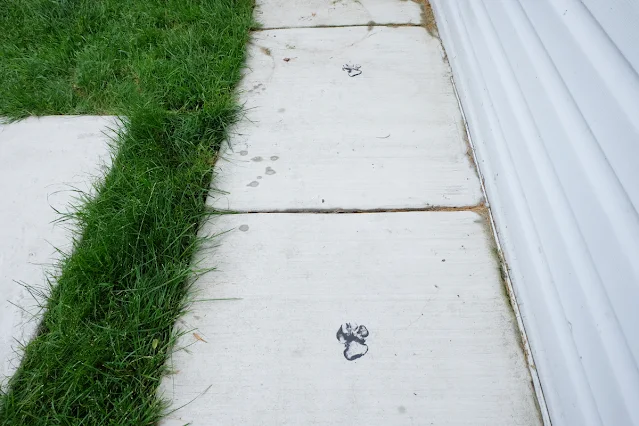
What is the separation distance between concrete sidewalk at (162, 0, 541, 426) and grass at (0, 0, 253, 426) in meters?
0.11

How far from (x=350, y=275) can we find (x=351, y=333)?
0.23 metres

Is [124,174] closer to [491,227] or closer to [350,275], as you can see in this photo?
[350,275]

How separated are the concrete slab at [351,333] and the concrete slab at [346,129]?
138mm

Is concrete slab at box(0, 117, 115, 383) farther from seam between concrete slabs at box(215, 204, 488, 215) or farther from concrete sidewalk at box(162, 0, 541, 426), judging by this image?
seam between concrete slabs at box(215, 204, 488, 215)

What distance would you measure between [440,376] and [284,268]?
0.66 m

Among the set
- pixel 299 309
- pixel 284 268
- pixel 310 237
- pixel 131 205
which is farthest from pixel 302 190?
pixel 131 205

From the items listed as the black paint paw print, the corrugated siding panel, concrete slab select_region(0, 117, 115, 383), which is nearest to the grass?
concrete slab select_region(0, 117, 115, 383)

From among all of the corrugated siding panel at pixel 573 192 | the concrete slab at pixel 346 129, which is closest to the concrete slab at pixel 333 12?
the concrete slab at pixel 346 129

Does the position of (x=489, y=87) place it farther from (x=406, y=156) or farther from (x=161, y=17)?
(x=161, y=17)

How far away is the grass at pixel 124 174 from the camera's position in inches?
57.6

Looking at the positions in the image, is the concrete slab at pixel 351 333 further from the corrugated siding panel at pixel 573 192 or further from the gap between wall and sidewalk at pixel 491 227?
the corrugated siding panel at pixel 573 192

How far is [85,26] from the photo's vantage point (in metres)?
2.96

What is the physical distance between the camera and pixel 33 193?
2029 mm

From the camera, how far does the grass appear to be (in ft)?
4.80
